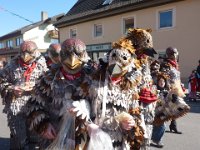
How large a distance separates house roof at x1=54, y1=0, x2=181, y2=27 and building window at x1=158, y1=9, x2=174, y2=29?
52 centimetres

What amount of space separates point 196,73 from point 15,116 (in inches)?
335

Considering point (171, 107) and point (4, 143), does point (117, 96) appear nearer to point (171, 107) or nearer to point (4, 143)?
point (171, 107)

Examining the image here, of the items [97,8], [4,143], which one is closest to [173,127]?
[4,143]

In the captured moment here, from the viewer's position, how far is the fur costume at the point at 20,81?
4.34 metres

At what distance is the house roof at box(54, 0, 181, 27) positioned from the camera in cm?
1727

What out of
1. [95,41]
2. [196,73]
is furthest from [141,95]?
[95,41]

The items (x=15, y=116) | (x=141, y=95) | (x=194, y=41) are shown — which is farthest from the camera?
(x=194, y=41)

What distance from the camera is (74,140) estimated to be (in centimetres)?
259

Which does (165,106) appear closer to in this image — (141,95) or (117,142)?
(141,95)

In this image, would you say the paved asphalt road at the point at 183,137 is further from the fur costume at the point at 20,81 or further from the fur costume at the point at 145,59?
the fur costume at the point at 145,59

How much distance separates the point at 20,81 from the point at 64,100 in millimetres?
1808

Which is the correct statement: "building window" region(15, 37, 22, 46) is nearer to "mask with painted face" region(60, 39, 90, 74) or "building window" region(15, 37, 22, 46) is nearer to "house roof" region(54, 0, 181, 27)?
"house roof" region(54, 0, 181, 27)

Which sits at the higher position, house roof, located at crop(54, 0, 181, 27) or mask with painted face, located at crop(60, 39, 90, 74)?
house roof, located at crop(54, 0, 181, 27)

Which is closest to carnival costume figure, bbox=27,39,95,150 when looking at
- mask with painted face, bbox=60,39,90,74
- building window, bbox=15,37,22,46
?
mask with painted face, bbox=60,39,90,74
